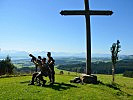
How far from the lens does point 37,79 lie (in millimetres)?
19781

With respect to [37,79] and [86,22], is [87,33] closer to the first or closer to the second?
[86,22]

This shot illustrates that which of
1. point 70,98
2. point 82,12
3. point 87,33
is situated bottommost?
point 70,98

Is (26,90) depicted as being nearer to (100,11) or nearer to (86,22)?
(86,22)

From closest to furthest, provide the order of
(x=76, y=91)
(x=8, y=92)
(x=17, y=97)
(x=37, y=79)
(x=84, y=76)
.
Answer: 1. (x=17, y=97)
2. (x=8, y=92)
3. (x=76, y=91)
4. (x=37, y=79)
5. (x=84, y=76)

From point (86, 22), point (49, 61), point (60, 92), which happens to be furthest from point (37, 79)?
point (86, 22)

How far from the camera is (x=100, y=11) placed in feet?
75.0

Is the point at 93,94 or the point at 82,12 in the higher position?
the point at 82,12

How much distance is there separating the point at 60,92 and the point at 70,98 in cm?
152

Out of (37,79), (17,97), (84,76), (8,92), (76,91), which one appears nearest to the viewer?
(17,97)

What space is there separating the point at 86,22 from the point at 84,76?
15.5 ft

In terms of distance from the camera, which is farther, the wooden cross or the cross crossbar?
the cross crossbar

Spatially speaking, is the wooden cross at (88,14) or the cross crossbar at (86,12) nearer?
the wooden cross at (88,14)

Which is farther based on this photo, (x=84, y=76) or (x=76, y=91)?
(x=84, y=76)

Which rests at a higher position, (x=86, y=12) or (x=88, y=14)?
(x=86, y=12)
